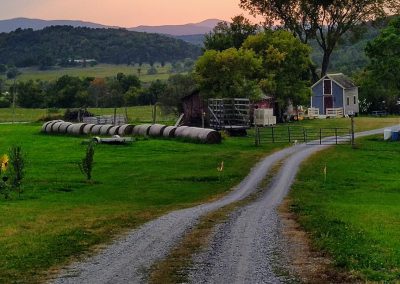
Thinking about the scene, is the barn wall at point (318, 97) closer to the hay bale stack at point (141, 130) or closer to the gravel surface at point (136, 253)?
the hay bale stack at point (141, 130)

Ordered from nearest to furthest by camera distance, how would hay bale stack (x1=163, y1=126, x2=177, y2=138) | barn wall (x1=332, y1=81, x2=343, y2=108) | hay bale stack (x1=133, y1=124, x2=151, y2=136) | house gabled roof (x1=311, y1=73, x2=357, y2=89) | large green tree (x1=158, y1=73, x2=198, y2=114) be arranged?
1. hay bale stack (x1=163, y1=126, x2=177, y2=138)
2. hay bale stack (x1=133, y1=124, x2=151, y2=136)
3. barn wall (x1=332, y1=81, x2=343, y2=108)
4. house gabled roof (x1=311, y1=73, x2=357, y2=89)
5. large green tree (x1=158, y1=73, x2=198, y2=114)

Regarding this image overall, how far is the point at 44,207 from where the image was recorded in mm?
29422

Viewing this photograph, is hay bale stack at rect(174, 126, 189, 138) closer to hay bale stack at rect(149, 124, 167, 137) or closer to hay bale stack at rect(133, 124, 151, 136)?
hay bale stack at rect(149, 124, 167, 137)

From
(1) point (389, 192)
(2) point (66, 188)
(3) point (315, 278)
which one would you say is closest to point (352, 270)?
(3) point (315, 278)

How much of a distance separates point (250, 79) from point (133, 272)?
64029 mm

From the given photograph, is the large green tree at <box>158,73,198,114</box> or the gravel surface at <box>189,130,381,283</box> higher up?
the large green tree at <box>158,73,198,114</box>

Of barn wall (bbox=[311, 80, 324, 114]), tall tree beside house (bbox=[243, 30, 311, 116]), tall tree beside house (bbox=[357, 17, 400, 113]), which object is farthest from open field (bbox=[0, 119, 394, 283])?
barn wall (bbox=[311, 80, 324, 114])

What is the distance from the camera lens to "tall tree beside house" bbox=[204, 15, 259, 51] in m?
91.8

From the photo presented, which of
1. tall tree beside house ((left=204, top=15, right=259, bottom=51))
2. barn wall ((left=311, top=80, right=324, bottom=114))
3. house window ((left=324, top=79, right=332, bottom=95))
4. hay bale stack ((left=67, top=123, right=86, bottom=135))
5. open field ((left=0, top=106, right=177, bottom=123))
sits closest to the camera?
hay bale stack ((left=67, top=123, right=86, bottom=135))

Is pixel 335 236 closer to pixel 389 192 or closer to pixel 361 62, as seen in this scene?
pixel 389 192

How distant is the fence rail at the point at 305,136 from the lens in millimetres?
59013

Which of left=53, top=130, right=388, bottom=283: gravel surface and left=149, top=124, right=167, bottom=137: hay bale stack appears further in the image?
left=149, top=124, right=167, bottom=137: hay bale stack

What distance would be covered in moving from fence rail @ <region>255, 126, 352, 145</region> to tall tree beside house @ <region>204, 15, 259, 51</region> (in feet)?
78.0

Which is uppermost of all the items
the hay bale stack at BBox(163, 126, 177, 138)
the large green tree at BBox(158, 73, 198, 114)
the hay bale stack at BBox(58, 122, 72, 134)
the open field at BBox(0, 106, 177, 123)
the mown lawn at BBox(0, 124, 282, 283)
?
the large green tree at BBox(158, 73, 198, 114)
